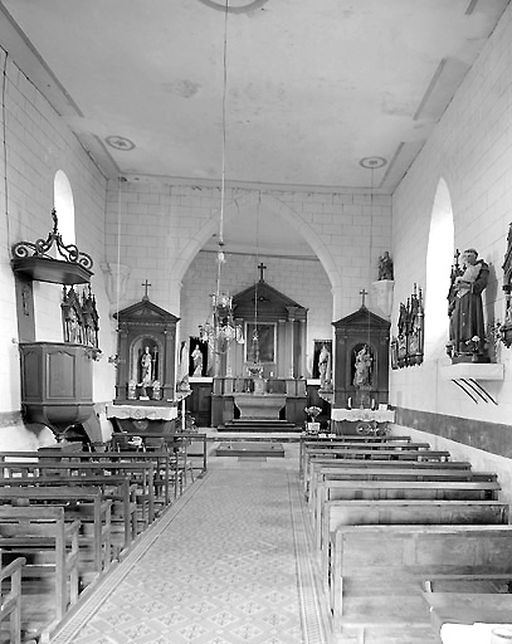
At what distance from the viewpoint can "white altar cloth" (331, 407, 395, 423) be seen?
12336mm

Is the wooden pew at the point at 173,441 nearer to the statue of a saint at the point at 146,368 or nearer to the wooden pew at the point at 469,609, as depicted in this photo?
the statue of a saint at the point at 146,368

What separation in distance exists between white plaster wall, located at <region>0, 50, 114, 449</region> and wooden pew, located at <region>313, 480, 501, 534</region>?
14.7 feet

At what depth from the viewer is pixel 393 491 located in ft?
17.1

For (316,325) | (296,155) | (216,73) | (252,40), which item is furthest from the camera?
(316,325)

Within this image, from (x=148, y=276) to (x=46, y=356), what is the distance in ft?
17.3

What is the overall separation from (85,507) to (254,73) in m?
6.40

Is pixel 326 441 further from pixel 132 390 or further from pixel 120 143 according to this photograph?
pixel 120 143

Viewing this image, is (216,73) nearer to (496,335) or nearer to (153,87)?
(153,87)

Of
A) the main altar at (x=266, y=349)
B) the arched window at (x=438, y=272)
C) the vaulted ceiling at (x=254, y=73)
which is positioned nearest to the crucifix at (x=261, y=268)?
the main altar at (x=266, y=349)

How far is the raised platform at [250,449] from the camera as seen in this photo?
12.3 metres

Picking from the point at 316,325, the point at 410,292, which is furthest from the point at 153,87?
the point at 316,325

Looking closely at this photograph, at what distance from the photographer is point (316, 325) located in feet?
62.5

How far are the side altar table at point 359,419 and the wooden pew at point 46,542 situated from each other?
8746 millimetres

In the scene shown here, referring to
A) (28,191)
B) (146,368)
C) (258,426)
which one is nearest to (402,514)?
(28,191)
